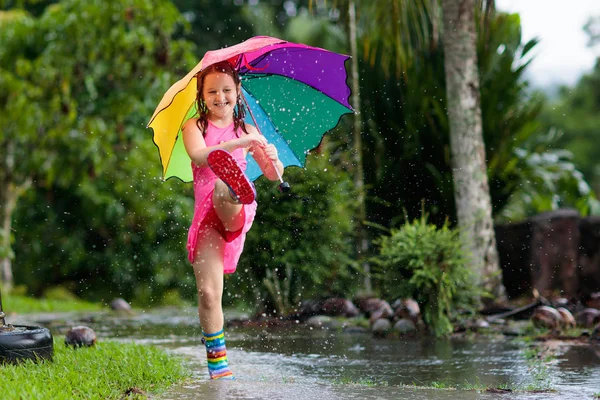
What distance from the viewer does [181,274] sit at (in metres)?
12.1

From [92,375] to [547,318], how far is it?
4084 mm

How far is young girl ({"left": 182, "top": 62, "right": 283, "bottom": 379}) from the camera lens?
13.9 feet

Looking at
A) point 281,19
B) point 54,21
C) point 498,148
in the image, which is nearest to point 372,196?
point 498,148

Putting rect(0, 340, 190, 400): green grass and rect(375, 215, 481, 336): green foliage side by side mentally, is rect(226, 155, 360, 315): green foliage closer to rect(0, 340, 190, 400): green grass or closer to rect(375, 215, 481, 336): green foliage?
rect(375, 215, 481, 336): green foliage

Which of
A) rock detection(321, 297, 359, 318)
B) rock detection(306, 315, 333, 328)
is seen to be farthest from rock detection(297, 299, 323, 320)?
rock detection(306, 315, 333, 328)

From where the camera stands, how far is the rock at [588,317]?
688cm

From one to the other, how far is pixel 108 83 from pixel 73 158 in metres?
1.37

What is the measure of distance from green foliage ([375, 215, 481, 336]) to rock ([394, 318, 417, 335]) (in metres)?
0.14

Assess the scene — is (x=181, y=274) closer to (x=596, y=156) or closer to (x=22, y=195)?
(x=22, y=195)

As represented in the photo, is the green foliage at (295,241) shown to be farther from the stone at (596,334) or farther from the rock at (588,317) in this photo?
the stone at (596,334)

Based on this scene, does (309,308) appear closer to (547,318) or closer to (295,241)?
(295,241)

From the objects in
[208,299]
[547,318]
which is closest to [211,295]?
[208,299]

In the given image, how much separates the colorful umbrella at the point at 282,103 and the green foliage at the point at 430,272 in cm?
216

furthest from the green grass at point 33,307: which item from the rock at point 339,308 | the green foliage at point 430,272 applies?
the green foliage at point 430,272
